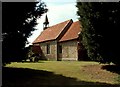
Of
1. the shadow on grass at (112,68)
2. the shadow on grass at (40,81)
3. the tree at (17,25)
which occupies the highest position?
the tree at (17,25)

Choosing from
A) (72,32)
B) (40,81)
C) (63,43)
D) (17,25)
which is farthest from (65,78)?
(63,43)

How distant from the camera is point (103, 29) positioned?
22562mm

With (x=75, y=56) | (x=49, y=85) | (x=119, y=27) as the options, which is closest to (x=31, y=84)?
(x=49, y=85)

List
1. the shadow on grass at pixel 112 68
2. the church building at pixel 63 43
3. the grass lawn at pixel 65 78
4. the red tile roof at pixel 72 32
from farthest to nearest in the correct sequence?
1. the red tile roof at pixel 72 32
2. the church building at pixel 63 43
3. the shadow on grass at pixel 112 68
4. the grass lawn at pixel 65 78

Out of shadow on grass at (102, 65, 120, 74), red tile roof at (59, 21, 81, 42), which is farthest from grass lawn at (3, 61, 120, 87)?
red tile roof at (59, 21, 81, 42)

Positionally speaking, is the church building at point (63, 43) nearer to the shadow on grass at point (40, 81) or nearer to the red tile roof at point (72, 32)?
the red tile roof at point (72, 32)

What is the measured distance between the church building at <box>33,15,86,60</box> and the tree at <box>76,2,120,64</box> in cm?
1415

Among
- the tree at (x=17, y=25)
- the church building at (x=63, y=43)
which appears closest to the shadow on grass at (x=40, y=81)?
the tree at (x=17, y=25)

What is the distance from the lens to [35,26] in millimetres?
18781

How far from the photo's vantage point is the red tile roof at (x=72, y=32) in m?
41.0

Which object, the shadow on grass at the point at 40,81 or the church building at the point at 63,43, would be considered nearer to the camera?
the shadow on grass at the point at 40,81

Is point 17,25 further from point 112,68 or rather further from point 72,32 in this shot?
point 72,32

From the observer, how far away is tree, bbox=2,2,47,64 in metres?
16.5

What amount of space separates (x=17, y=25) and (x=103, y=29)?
7.92m
